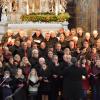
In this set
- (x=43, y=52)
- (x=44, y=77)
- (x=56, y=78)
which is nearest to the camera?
(x=44, y=77)

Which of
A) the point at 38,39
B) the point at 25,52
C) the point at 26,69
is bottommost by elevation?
the point at 26,69

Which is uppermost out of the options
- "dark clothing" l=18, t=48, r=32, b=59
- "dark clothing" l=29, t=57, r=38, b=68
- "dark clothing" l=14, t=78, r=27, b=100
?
"dark clothing" l=18, t=48, r=32, b=59

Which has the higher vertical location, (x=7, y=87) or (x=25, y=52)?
(x=25, y=52)

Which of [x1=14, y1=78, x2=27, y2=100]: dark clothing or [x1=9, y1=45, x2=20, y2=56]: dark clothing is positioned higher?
[x1=9, y1=45, x2=20, y2=56]: dark clothing

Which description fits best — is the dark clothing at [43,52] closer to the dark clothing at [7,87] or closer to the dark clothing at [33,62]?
the dark clothing at [33,62]

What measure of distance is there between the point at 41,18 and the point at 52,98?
7734 mm

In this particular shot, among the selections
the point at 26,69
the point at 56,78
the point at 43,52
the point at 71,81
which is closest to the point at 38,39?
the point at 43,52

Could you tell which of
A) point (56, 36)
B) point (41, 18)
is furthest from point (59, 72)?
point (41, 18)

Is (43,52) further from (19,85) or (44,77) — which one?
(19,85)

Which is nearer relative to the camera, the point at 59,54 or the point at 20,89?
the point at 20,89

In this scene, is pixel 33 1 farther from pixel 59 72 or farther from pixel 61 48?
pixel 59 72

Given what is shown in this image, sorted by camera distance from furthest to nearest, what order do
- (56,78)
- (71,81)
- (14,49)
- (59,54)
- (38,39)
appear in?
(38,39) → (14,49) → (59,54) → (56,78) → (71,81)

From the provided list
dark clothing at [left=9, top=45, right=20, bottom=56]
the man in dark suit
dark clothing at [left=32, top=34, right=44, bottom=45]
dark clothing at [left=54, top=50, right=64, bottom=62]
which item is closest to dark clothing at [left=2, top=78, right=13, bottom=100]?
the man in dark suit

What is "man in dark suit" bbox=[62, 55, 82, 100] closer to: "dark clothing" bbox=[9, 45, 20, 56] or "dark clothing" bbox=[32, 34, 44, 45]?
"dark clothing" bbox=[9, 45, 20, 56]
